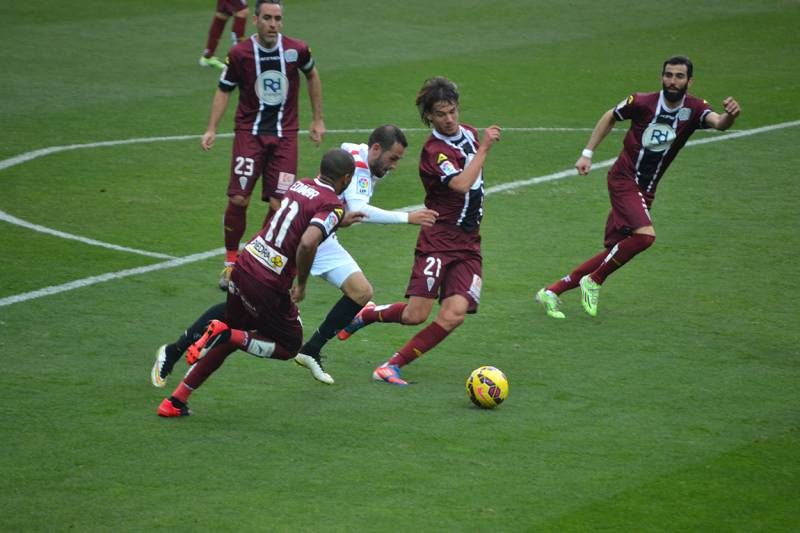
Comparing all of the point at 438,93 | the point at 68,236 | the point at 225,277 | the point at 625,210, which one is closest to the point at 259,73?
the point at 225,277

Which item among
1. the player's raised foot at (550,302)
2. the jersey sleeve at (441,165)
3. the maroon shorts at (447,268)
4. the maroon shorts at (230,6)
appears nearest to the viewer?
the jersey sleeve at (441,165)

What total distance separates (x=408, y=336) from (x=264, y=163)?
256 centimetres

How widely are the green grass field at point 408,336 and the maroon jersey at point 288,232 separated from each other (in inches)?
39.6

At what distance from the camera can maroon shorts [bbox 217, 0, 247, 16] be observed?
835 inches

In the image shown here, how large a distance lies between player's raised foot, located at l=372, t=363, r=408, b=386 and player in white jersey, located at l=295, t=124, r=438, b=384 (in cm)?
35

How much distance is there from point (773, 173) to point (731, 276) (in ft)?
13.1

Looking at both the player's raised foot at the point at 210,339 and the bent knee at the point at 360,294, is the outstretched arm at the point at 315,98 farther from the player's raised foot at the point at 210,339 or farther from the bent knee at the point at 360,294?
the player's raised foot at the point at 210,339

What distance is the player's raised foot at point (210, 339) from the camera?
334 inches

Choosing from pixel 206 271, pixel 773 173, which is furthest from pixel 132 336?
pixel 773 173

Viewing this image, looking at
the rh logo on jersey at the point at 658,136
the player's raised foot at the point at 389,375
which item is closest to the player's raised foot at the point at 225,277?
the player's raised foot at the point at 389,375

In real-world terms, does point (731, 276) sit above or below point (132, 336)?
above

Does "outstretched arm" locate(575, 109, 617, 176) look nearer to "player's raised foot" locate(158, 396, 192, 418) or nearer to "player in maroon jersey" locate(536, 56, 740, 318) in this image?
"player in maroon jersey" locate(536, 56, 740, 318)

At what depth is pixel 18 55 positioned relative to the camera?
21.7 m

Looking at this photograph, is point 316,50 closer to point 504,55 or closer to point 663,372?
point 504,55
